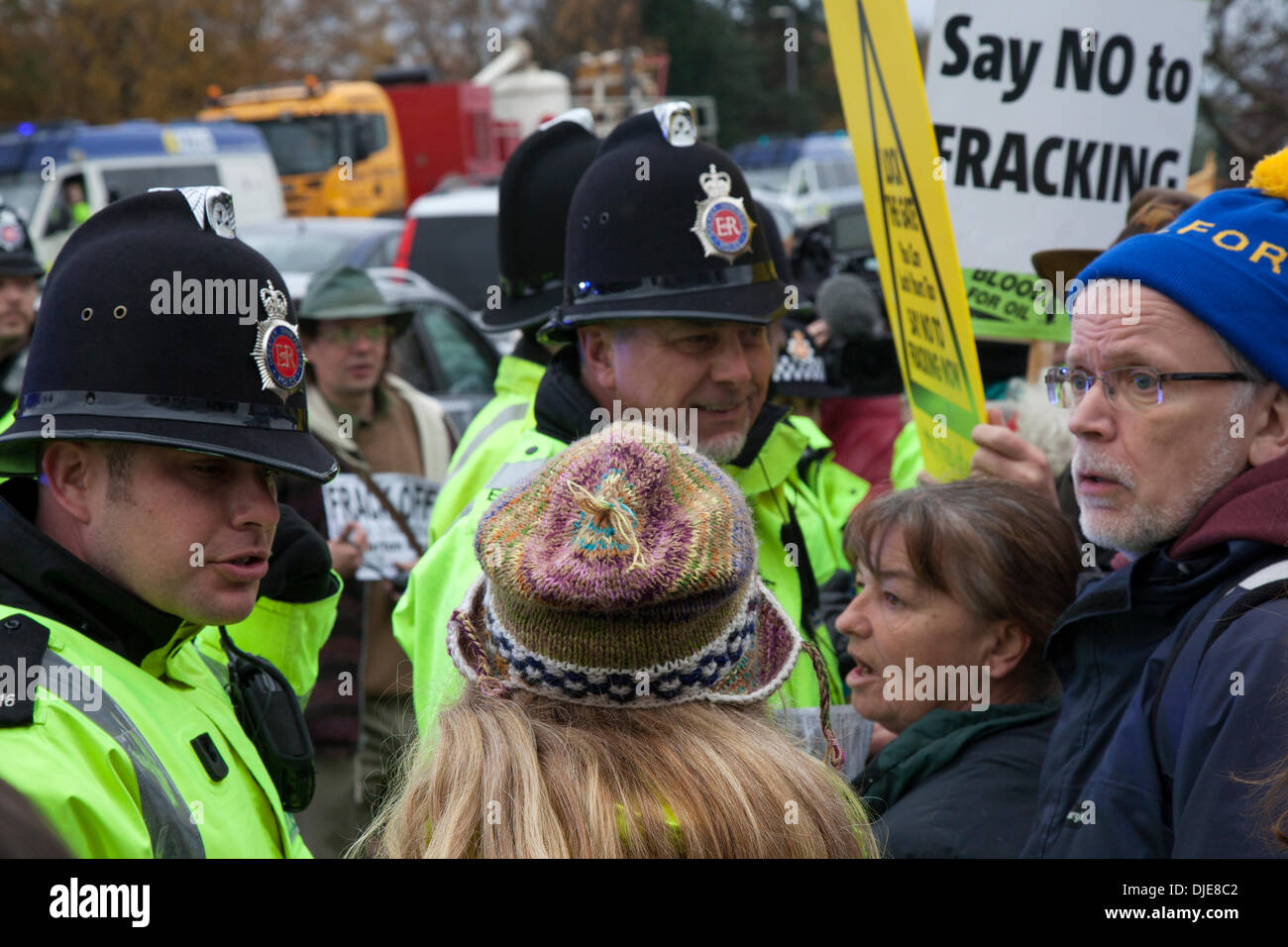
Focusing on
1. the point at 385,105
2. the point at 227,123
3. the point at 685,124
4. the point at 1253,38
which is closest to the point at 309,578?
the point at 685,124

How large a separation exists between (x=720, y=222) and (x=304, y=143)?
24012 millimetres

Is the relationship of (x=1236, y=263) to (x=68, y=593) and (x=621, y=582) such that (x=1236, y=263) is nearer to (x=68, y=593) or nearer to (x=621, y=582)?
(x=621, y=582)

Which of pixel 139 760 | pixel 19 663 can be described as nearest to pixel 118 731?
pixel 139 760

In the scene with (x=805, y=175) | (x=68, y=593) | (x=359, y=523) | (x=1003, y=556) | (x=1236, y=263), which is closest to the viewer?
(x=68, y=593)

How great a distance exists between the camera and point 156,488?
2.03m

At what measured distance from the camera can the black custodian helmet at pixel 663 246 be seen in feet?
9.36

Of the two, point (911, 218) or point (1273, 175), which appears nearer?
point (1273, 175)

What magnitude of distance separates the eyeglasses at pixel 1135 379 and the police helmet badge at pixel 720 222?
78 centimetres

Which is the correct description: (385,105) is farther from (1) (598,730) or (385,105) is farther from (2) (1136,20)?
(1) (598,730)

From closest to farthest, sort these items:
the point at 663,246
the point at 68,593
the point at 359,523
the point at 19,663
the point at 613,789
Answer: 1. the point at 613,789
2. the point at 19,663
3. the point at 68,593
4. the point at 663,246
5. the point at 359,523

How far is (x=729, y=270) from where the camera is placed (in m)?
2.91

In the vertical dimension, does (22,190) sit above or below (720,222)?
below

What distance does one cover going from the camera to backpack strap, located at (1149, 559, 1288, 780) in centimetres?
198

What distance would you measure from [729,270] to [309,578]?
113cm
